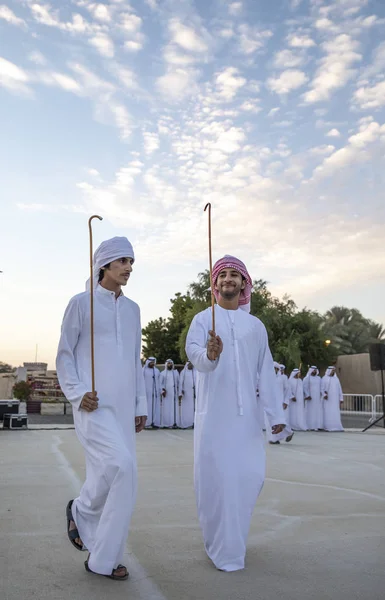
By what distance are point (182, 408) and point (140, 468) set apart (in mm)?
10678

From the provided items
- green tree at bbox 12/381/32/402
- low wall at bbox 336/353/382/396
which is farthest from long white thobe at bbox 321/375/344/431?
low wall at bbox 336/353/382/396

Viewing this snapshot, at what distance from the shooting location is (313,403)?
19.8 m

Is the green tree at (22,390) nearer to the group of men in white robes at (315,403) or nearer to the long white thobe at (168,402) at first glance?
the long white thobe at (168,402)

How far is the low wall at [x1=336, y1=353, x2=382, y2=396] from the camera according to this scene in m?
34.0

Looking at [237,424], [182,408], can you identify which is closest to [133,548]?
[237,424]

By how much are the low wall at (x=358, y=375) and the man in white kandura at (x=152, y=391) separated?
694 inches

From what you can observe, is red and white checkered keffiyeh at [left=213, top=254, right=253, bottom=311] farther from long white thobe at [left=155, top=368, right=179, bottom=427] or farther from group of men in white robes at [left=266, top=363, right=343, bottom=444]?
long white thobe at [left=155, top=368, right=179, bottom=427]

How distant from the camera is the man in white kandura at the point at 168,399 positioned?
1905 centimetres

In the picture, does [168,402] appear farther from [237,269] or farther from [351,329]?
[351,329]

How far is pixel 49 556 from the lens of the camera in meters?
4.08

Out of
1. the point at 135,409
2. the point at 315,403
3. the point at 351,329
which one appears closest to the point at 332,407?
the point at 315,403

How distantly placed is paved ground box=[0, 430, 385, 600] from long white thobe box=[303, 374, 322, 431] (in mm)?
10771

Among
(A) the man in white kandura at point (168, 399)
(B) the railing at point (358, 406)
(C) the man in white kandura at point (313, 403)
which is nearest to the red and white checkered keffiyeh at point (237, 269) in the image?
(A) the man in white kandura at point (168, 399)

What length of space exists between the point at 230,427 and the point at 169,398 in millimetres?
15182
